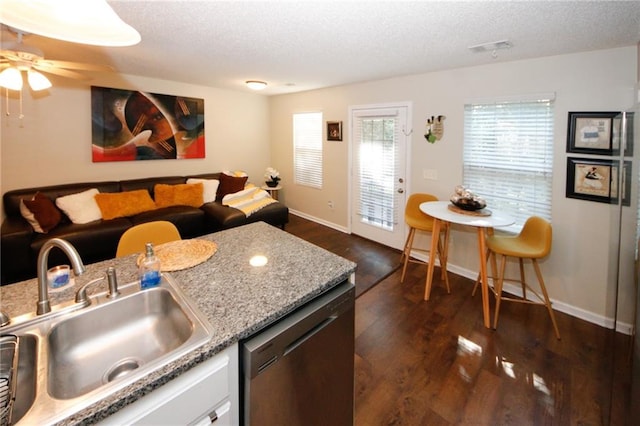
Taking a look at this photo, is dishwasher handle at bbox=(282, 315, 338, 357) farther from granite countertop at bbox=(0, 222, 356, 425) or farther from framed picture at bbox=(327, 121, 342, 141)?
framed picture at bbox=(327, 121, 342, 141)

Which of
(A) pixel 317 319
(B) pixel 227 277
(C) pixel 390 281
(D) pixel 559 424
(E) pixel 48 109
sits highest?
(E) pixel 48 109

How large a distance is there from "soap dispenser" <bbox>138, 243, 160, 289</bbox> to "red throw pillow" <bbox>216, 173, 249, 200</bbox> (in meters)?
3.57

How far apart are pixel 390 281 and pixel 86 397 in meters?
2.88

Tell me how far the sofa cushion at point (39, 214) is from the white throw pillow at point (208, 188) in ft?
5.61

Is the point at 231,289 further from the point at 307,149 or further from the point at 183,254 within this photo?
the point at 307,149

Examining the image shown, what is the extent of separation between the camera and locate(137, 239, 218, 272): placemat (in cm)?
149

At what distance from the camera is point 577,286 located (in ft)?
8.74

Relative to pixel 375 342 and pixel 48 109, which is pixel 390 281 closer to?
pixel 375 342

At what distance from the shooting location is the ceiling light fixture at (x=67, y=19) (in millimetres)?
875

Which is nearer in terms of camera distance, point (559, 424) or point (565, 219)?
point (559, 424)

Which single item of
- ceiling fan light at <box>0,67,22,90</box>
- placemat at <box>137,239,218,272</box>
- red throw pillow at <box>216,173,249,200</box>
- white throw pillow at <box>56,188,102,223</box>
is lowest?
placemat at <box>137,239,218,272</box>

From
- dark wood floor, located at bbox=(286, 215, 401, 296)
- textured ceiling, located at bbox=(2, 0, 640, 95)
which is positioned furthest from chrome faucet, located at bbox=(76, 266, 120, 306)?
dark wood floor, located at bbox=(286, 215, 401, 296)

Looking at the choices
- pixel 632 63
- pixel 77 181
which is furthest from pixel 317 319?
pixel 77 181

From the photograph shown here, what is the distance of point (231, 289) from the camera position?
1282 mm
